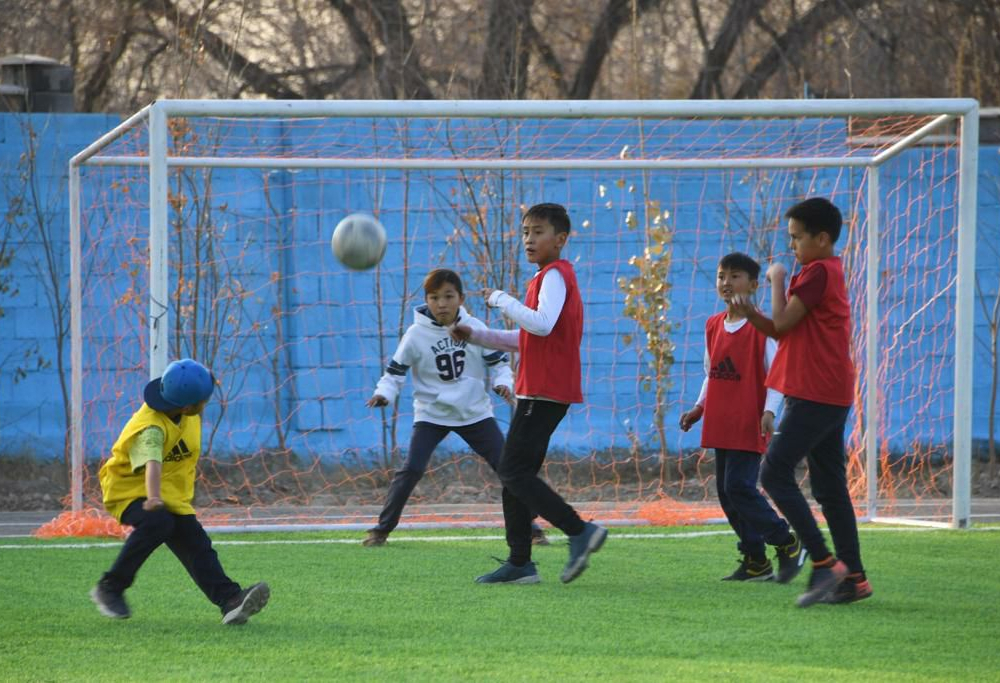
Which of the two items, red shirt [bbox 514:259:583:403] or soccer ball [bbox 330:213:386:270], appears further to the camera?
soccer ball [bbox 330:213:386:270]

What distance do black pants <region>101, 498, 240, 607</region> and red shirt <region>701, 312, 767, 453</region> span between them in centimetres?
227

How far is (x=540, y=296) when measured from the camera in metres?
5.95

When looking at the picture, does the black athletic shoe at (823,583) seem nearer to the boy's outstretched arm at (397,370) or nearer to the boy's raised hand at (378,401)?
the boy's raised hand at (378,401)

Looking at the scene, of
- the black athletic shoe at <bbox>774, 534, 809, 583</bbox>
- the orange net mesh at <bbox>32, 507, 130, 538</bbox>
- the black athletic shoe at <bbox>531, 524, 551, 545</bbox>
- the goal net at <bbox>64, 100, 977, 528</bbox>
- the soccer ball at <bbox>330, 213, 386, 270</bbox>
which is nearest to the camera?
the black athletic shoe at <bbox>774, 534, 809, 583</bbox>

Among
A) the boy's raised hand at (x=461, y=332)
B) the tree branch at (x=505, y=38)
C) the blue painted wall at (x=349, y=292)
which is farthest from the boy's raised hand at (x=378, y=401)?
the tree branch at (x=505, y=38)

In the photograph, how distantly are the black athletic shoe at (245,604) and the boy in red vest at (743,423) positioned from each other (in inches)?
87.5

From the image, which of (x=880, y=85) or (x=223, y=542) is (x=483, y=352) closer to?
(x=223, y=542)

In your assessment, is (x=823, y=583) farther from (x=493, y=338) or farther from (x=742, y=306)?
(x=493, y=338)

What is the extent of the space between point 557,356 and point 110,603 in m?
2.12

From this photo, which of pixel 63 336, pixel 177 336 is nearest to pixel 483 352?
pixel 177 336

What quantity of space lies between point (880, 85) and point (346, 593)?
1134 centimetres

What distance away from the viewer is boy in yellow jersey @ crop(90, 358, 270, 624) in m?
5.07

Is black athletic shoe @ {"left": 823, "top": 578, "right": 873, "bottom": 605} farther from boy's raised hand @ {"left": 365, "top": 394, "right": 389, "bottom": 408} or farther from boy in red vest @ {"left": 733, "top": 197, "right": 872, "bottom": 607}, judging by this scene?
boy's raised hand @ {"left": 365, "top": 394, "right": 389, "bottom": 408}

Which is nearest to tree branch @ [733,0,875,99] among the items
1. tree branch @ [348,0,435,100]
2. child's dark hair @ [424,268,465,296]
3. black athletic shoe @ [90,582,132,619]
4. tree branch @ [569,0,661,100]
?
tree branch @ [569,0,661,100]
